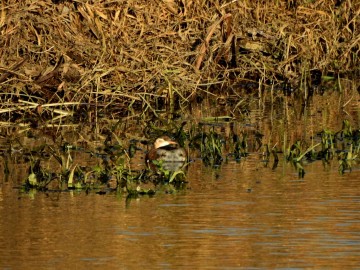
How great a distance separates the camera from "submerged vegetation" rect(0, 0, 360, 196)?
13531 mm

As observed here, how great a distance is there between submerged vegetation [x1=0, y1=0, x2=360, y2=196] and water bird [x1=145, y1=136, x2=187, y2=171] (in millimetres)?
227

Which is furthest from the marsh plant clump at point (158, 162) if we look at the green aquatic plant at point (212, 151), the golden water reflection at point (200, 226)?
the golden water reflection at point (200, 226)

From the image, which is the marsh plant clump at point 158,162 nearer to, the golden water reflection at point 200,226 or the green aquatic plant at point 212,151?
the green aquatic plant at point 212,151

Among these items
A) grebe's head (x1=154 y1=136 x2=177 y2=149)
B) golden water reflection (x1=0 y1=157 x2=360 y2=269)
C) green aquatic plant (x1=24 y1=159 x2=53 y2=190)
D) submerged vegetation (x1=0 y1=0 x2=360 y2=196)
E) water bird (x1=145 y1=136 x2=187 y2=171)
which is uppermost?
submerged vegetation (x1=0 y1=0 x2=360 y2=196)

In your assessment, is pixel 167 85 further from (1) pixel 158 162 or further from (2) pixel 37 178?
(2) pixel 37 178

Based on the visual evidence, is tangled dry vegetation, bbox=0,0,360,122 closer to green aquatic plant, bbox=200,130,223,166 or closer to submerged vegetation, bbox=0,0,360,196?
submerged vegetation, bbox=0,0,360,196

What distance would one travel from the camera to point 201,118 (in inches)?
675

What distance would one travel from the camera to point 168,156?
43.4 feet

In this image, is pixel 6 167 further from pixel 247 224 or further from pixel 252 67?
pixel 252 67

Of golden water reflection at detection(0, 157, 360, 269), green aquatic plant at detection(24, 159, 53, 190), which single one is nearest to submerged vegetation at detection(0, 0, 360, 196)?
green aquatic plant at detection(24, 159, 53, 190)

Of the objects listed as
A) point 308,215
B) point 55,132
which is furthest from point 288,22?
point 308,215

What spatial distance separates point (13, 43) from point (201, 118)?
3.24 metres

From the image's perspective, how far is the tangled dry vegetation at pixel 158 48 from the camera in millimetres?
18141

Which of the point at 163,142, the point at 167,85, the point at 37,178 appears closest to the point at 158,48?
the point at 167,85
